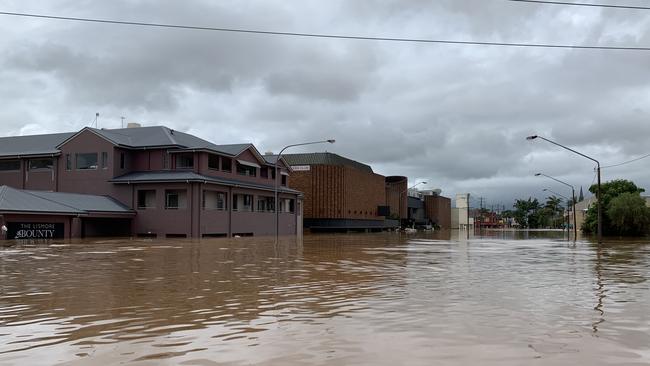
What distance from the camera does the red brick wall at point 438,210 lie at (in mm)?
152125

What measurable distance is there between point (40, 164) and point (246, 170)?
20396mm

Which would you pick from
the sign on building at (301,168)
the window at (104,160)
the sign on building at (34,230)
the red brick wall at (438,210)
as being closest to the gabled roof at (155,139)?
the window at (104,160)

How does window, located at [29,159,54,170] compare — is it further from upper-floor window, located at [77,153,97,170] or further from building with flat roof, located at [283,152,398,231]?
building with flat roof, located at [283,152,398,231]

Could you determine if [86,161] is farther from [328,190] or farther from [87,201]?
[328,190]

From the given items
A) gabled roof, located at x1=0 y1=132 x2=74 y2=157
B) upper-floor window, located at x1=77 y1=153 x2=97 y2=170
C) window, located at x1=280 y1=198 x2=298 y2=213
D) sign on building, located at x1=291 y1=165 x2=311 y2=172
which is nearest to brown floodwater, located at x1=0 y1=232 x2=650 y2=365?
upper-floor window, located at x1=77 y1=153 x2=97 y2=170

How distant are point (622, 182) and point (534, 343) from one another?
85386 mm

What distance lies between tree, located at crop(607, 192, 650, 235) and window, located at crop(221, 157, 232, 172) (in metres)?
47.9

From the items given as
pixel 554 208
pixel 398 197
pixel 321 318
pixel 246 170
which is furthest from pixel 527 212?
pixel 321 318

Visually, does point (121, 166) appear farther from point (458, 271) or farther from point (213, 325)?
point (213, 325)

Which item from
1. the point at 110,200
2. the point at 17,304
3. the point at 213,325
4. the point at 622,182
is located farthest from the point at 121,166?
the point at 622,182

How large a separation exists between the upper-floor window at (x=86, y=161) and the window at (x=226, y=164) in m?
11.8

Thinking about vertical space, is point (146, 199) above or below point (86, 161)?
below

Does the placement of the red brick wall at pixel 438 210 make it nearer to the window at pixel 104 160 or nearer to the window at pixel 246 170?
the window at pixel 246 170

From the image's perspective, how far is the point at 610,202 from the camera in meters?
74.4
